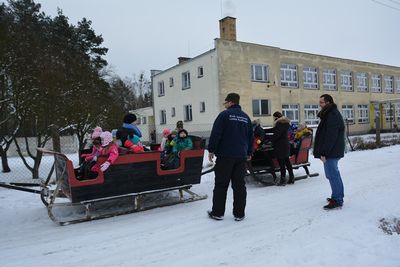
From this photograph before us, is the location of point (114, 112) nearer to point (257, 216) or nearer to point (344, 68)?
point (257, 216)

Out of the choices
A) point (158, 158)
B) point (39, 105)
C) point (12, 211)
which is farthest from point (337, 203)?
point (39, 105)

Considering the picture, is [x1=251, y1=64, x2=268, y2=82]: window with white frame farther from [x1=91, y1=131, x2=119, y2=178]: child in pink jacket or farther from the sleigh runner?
[x1=91, y1=131, x2=119, y2=178]: child in pink jacket

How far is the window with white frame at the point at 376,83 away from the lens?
33906 mm

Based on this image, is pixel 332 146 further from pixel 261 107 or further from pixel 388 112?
pixel 388 112

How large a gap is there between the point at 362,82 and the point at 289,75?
10781 millimetres

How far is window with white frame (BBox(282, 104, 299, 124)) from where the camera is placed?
2597 centimetres

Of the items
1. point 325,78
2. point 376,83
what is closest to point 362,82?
point 376,83

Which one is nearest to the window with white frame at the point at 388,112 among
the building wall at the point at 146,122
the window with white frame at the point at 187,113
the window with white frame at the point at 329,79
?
the window with white frame at the point at 329,79

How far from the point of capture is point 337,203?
5336 mm

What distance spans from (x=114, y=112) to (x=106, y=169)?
786cm

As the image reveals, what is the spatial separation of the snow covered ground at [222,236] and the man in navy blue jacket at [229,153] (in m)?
0.28

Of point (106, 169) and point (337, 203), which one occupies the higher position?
point (106, 169)

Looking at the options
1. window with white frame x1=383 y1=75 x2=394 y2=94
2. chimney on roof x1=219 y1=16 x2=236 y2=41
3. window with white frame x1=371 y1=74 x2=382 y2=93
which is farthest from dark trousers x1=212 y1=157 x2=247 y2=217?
window with white frame x1=383 y1=75 x2=394 y2=94

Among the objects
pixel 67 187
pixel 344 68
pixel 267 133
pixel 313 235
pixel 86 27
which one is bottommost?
pixel 313 235
